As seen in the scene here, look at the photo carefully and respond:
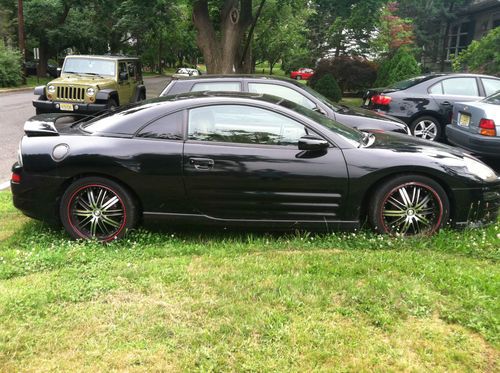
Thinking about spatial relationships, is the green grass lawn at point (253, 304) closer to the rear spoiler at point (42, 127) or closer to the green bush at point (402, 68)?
the rear spoiler at point (42, 127)

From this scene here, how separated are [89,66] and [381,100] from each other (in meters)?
7.82

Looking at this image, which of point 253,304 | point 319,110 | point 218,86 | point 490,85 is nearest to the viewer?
point 253,304

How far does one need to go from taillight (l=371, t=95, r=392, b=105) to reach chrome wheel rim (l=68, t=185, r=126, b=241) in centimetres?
713

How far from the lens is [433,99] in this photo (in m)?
9.84

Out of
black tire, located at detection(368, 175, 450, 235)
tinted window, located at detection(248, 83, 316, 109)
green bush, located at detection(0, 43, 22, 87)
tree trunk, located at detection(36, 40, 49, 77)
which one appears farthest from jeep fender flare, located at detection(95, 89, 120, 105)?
tree trunk, located at detection(36, 40, 49, 77)

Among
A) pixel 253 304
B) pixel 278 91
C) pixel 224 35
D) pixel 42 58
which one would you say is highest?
pixel 224 35

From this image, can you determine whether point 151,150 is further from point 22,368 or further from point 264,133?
point 22,368

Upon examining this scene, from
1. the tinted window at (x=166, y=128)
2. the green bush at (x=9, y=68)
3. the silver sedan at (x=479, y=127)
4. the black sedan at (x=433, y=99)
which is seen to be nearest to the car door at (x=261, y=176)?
the tinted window at (x=166, y=128)

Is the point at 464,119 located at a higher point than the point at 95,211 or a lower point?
higher

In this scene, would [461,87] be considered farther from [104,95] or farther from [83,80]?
[83,80]

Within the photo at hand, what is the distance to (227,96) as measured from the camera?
4.75 meters

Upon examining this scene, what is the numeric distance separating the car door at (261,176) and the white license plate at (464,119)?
4.23 meters

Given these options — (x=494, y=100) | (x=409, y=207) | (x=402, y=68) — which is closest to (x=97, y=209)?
(x=409, y=207)

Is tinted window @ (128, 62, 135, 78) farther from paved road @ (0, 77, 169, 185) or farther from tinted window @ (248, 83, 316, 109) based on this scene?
tinted window @ (248, 83, 316, 109)
